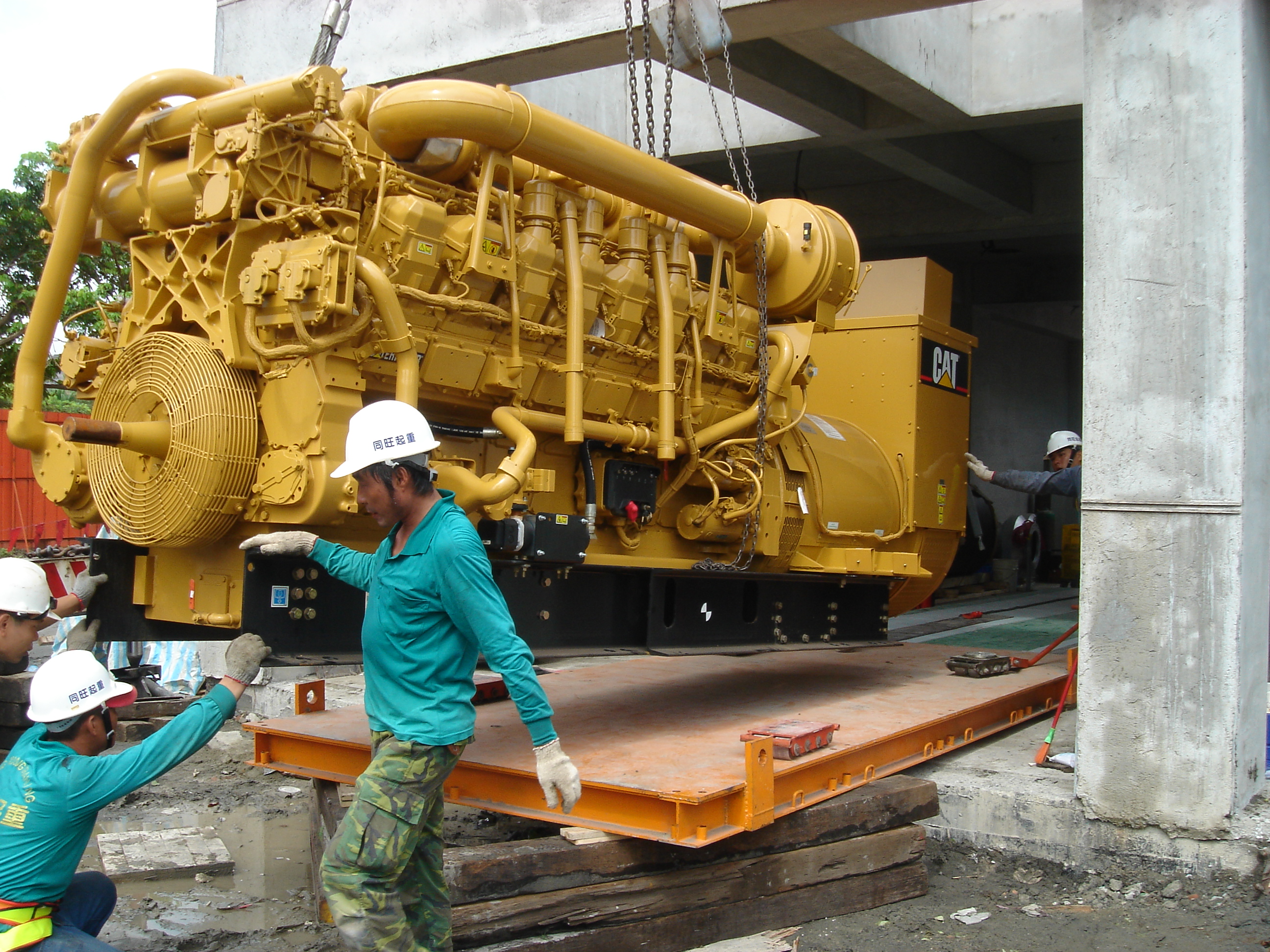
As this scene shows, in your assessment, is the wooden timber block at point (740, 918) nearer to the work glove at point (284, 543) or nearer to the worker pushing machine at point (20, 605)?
the work glove at point (284, 543)

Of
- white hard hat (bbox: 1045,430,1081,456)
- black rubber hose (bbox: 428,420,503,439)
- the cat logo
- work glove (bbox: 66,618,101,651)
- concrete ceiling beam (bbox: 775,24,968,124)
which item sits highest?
concrete ceiling beam (bbox: 775,24,968,124)

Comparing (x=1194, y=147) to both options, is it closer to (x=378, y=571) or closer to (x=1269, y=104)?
(x=1269, y=104)

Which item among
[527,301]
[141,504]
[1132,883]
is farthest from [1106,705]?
[141,504]

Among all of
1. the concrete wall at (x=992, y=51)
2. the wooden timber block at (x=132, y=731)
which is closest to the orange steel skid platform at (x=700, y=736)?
the wooden timber block at (x=132, y=731)

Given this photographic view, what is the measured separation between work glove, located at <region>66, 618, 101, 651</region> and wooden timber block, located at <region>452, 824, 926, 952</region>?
207 centimetres

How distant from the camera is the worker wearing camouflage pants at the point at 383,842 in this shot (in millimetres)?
3107

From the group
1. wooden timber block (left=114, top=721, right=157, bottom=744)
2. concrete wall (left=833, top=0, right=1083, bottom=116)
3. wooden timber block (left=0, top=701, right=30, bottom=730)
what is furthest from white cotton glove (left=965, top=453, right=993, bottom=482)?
wooden timber block (left=0, top=701, right=30, bottom=730)

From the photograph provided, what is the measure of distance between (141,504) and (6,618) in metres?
0.77

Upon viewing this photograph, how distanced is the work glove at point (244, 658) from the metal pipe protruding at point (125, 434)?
927 mm

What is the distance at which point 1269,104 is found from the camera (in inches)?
179

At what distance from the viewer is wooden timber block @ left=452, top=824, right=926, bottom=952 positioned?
140 inches

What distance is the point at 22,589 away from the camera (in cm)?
370

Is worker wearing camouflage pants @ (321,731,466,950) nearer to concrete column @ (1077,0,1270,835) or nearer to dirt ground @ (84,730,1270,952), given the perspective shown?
dirt ground @ (84,730,1270,952)

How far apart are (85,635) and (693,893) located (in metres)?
2.68
